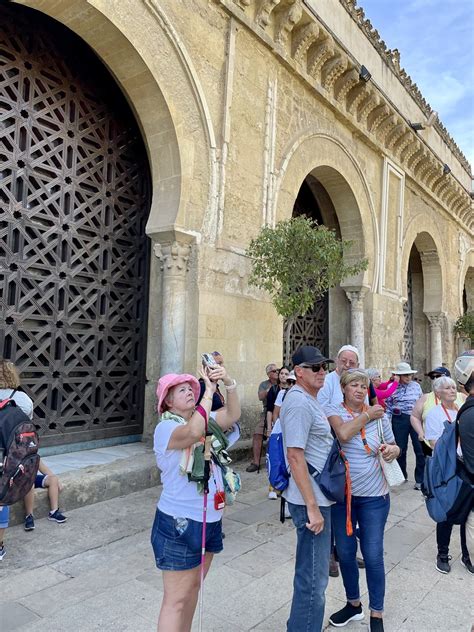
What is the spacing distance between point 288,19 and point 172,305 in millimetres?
5313

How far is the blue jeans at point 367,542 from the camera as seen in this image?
2443 millimetres

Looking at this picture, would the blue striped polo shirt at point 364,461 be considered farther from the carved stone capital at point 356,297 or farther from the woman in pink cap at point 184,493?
the carved stone capital at point 356,297

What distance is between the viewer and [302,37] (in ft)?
26.3

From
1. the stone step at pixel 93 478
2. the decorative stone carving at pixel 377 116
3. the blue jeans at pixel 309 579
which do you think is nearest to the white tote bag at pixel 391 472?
the blue jeans at pixel 309 579

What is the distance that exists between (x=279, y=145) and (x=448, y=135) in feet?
36.3

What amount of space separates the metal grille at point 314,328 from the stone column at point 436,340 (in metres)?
5.93

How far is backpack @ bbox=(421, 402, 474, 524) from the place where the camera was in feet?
8.11

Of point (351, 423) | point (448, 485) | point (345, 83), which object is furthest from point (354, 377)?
point (345, 83)

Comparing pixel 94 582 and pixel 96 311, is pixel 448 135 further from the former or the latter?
pixel 94 582

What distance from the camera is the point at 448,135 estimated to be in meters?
15.9

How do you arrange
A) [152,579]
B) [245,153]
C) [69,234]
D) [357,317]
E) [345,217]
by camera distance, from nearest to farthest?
[152,579], [69,234], [245,153], [357,317], [345,217]

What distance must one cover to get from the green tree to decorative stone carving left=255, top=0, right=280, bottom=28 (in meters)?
3.52

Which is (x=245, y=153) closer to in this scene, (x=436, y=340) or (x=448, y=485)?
(x=448, y=485)

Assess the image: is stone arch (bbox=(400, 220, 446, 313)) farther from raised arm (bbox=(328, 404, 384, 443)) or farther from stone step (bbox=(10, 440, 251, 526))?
raised arm (bbox=(328, 404, 384, 443))
